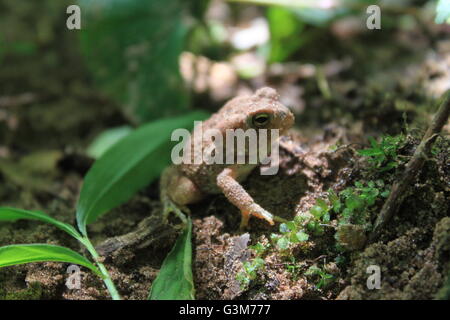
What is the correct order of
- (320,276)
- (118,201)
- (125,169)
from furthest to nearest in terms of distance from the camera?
(125,169) → (118,201) → (320,276)

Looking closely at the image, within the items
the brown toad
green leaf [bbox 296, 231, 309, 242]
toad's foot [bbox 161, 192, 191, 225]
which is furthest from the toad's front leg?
toad's foot [bbox 161, 192, 191, 225]

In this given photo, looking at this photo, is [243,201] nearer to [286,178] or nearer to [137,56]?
[286,178]

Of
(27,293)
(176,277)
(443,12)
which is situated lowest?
(27,293)

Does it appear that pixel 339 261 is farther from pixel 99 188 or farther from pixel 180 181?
pixel 99 188

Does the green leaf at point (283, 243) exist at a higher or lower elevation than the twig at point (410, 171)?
lower

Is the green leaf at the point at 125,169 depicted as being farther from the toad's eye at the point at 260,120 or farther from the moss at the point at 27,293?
the toad's eye at the point at 260,120
